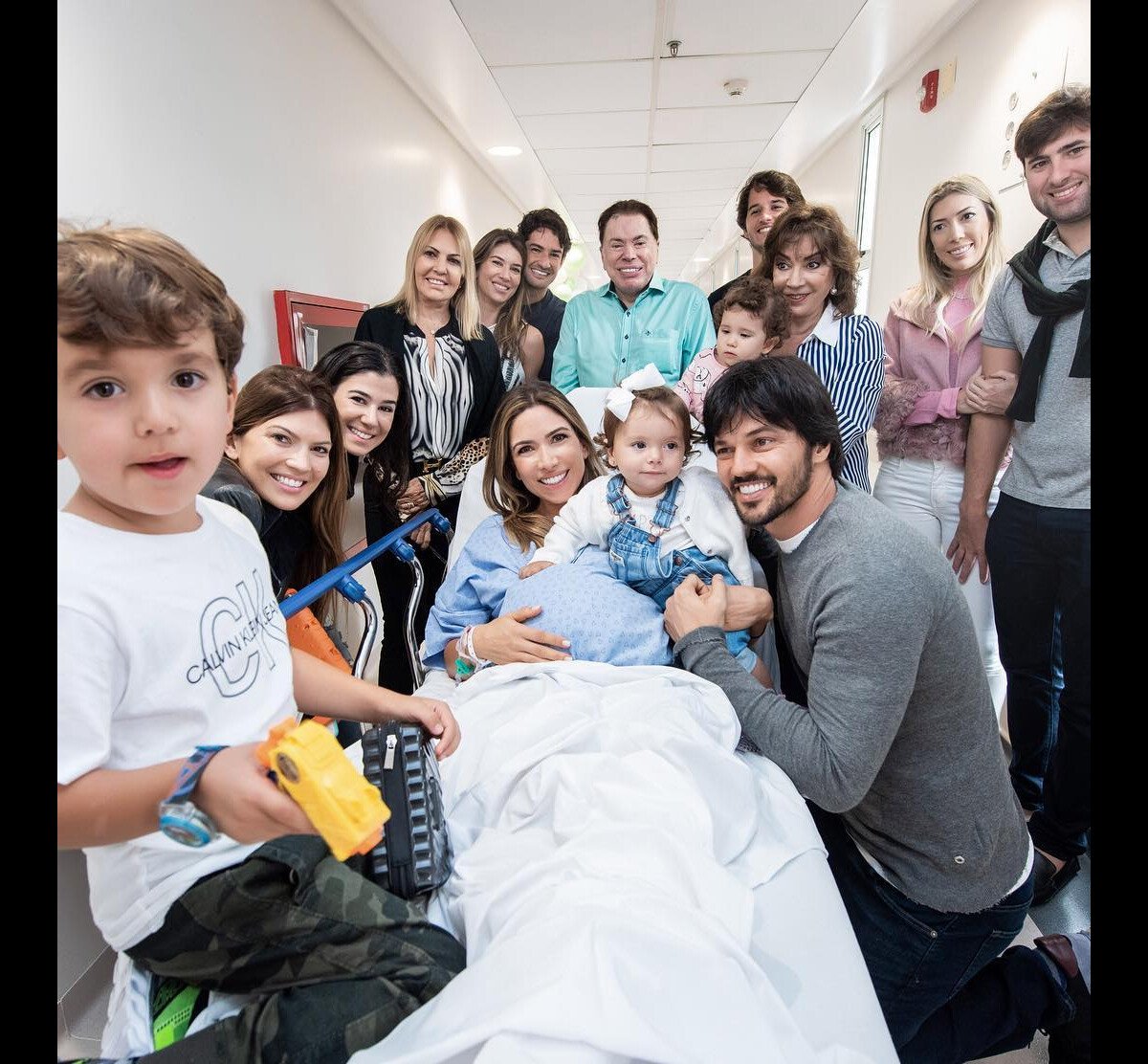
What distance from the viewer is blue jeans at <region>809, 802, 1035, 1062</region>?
112cm

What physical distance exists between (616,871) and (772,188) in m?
1.22

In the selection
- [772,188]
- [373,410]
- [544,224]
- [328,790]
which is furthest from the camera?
[544,224]

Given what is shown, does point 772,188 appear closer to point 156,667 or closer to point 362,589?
point 362,589

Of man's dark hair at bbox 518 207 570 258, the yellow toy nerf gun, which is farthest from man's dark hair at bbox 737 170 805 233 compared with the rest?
the yellow toy nerf gun

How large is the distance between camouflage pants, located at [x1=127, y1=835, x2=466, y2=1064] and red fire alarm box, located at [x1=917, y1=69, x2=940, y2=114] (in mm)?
1308

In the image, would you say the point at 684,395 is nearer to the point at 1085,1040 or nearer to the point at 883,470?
the point at 883,470

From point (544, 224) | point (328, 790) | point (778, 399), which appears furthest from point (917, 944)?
point (544, 224)

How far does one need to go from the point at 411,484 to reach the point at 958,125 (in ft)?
3.30

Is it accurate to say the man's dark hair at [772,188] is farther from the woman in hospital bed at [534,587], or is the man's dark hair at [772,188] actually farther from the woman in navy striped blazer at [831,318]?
the woman in hospital bed at [534,587]

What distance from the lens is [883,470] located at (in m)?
1.21

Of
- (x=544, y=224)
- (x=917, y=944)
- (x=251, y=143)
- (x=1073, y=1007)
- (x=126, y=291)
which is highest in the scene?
(x=544, y=224)

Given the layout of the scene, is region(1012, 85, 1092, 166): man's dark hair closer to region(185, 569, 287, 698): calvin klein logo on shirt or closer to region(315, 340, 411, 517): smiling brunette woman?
region(315, 340, 411, 517): smiling brunette woman

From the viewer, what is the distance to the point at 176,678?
414 mm
